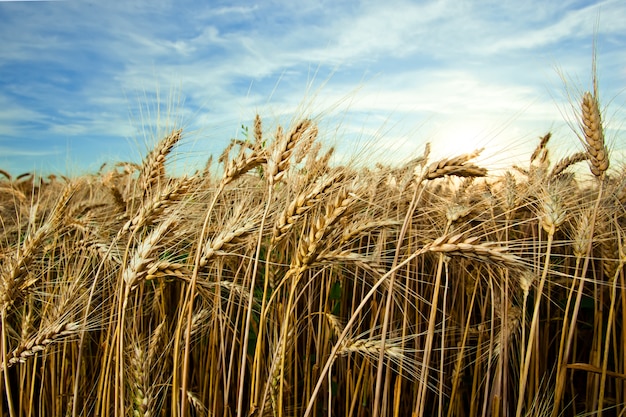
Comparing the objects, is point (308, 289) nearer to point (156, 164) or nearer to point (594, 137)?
point (156, 164)

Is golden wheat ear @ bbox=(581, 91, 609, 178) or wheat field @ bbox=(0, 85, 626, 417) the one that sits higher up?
golden wheat ear @ bbox=(581, 91, 609, 178)

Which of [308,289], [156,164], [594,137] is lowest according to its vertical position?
[308,289]

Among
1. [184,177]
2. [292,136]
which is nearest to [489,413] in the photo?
[292,136]

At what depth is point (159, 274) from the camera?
1.70m

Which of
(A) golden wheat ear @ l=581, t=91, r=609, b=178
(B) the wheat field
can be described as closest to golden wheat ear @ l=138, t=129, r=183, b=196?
(B) the wheat field

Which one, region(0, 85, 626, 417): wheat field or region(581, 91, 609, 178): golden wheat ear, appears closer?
region(0, 85, 626, 417): wheat field

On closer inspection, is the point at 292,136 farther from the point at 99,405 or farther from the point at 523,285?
the point at 99,405

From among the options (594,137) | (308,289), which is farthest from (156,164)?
(594,137)

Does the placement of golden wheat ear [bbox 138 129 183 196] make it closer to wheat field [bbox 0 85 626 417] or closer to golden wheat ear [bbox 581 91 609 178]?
wheat field [bbox 0 85 626 417]

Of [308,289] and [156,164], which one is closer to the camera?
[156,164]

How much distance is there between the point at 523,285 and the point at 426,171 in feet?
2.45

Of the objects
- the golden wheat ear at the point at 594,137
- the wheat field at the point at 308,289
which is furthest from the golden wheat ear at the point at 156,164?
the golden wheat ear at the point at 594,137

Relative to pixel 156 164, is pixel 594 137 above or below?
above

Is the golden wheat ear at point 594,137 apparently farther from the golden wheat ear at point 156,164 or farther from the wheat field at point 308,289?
the golden wheat ear at point 156,164
